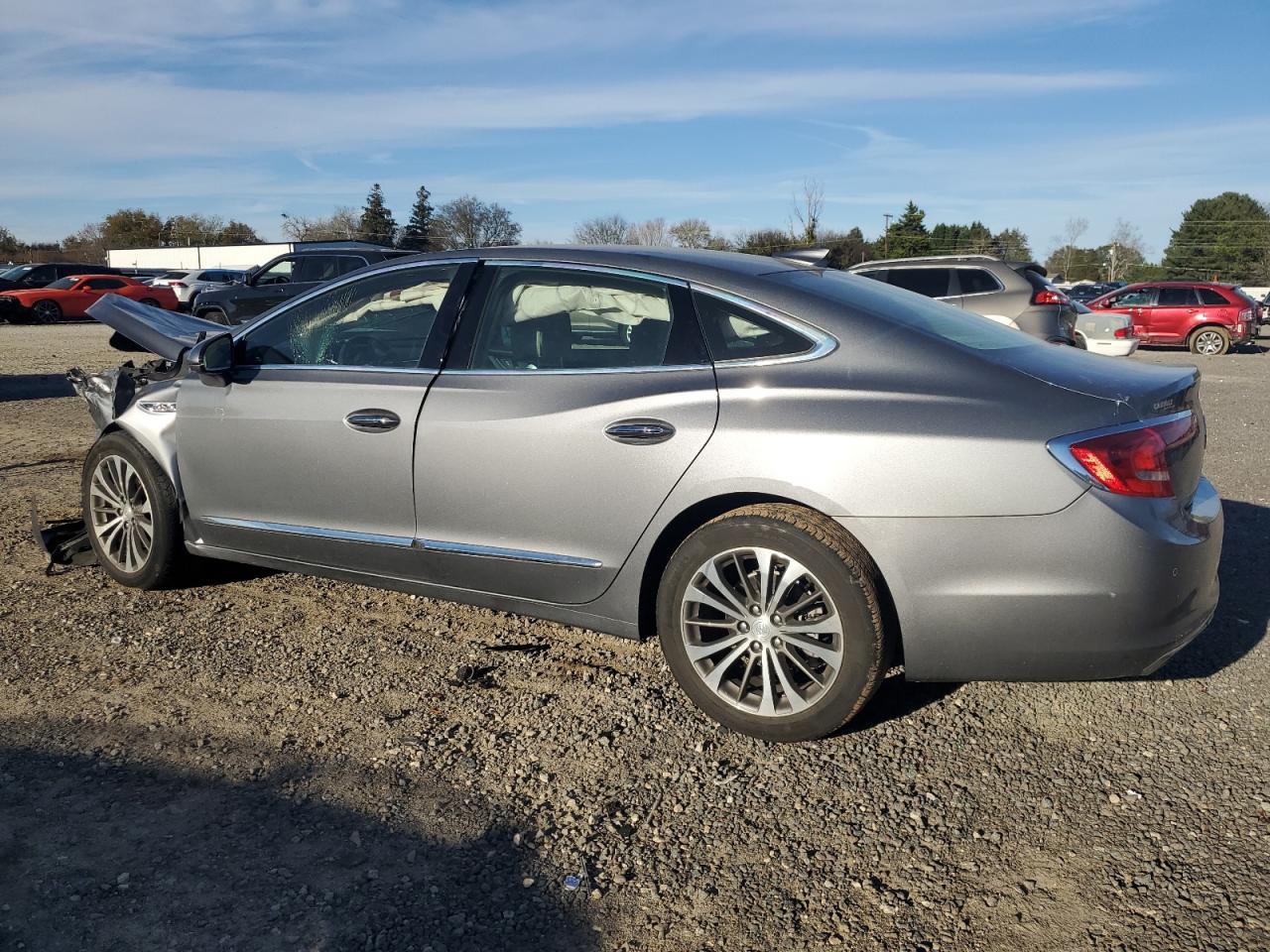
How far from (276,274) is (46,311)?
658 inches

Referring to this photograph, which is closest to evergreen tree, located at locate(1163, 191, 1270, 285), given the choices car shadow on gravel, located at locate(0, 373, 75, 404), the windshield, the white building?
the white building

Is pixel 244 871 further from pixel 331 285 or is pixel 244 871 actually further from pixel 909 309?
pixel 909 309

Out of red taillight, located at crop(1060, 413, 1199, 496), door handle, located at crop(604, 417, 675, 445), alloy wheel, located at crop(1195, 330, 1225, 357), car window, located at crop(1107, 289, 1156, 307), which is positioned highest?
door handle, located at crop(604, 417, 675, 445)

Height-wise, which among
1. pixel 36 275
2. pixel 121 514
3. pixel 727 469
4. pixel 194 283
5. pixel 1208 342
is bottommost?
pixel 1208 342

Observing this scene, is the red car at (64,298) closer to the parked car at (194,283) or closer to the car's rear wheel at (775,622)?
the parked car at (194,283)

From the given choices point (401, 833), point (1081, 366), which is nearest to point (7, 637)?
point (401, 833)

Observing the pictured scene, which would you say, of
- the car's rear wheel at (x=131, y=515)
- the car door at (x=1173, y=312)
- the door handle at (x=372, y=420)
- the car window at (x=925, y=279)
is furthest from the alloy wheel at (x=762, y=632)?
the car door at (x=1173, y=312)

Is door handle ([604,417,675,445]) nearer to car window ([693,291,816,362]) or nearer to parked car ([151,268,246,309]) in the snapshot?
car window ([693,291,816,362])

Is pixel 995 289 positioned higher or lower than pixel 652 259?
lower

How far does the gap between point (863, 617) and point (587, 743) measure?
100cm

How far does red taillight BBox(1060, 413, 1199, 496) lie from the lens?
3.04 m

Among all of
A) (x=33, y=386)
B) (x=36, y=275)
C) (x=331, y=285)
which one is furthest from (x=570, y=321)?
(x=36, y=275)

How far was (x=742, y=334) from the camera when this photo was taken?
140 inches

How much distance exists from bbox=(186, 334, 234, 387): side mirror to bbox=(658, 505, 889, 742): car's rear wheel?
2.26 meters
